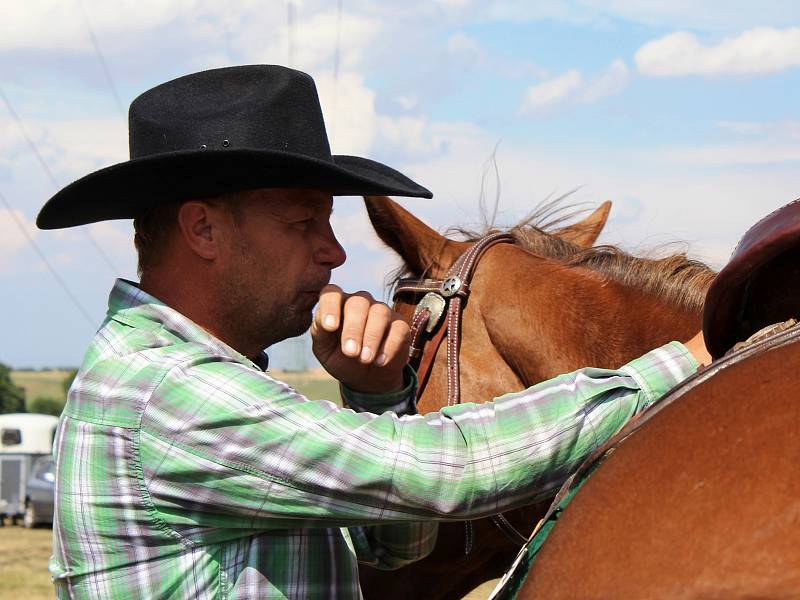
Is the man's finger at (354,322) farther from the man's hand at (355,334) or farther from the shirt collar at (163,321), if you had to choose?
the shirt collar at (163,321)

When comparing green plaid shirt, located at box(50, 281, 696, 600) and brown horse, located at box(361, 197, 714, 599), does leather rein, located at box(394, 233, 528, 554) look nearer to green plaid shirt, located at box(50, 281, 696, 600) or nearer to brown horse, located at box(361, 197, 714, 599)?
brown horse, located at box(361, 197, 714, 599)

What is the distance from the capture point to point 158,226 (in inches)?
85.0

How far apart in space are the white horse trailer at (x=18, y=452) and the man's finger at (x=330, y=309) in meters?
23.9

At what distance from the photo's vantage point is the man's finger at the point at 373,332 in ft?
6.50

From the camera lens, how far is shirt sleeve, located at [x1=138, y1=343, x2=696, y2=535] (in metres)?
1.73

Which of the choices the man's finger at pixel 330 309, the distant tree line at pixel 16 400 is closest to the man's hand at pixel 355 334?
the man's finger at pixel 330 309

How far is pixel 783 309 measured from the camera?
174 cm

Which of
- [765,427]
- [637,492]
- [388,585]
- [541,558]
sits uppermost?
[765,427]

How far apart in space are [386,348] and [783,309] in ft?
2.48

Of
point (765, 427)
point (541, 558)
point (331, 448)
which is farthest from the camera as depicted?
point (331, 448)

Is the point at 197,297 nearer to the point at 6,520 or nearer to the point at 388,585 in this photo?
the point at 388,585

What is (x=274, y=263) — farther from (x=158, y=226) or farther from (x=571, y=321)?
(x=571, y=321)

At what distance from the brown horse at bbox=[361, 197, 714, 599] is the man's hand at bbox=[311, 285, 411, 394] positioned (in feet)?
3.28

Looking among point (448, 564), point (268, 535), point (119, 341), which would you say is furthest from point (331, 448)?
point (448, 564)
